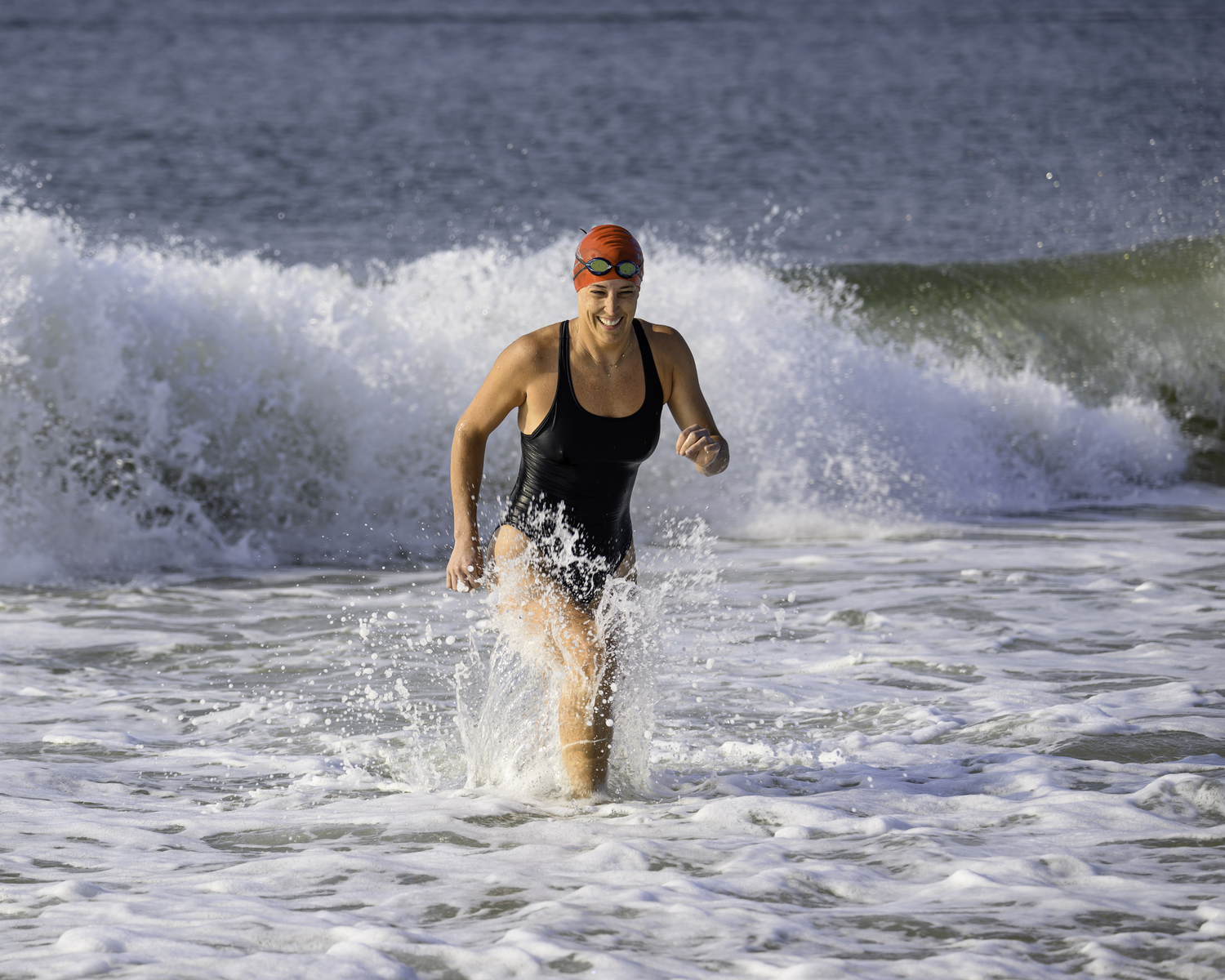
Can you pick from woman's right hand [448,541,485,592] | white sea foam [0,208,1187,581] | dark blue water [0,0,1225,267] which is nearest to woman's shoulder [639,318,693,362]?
woman's right hand [448,541,485,592]

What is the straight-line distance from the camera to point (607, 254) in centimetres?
436

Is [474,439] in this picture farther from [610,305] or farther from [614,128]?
[614,128]

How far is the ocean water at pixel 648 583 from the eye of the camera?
369cm

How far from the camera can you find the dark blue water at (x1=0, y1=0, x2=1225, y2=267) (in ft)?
65.7

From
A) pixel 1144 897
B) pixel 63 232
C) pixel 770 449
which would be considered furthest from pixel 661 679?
pixel 63 232

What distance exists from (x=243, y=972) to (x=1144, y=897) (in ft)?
7.95

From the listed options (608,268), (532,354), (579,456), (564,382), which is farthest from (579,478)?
(608,268)

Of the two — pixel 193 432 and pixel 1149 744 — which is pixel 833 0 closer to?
pixel 193 432

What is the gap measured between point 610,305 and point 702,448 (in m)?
0.62

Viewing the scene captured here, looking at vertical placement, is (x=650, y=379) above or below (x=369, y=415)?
below

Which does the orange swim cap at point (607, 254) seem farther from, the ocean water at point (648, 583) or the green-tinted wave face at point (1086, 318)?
the green-tinted wave face at point (1086, 318)

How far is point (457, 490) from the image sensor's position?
14.8 ft

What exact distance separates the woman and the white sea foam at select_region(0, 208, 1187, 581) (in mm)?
4892

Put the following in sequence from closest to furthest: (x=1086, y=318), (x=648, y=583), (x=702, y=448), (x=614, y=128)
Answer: (x=702, y=448) → (x=648, y=583) → (x=1086, y=318) → (x=614, y=128)
